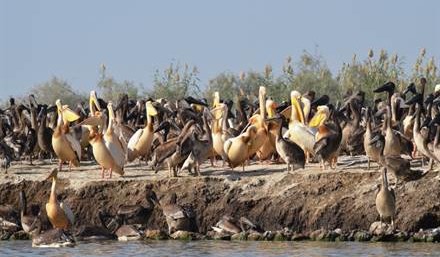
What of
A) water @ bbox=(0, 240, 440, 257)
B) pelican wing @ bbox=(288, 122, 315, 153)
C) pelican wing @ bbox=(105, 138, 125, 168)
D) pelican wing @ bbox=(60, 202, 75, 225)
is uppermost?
pelican wing @ bbox=(288, 122, 315, 153)

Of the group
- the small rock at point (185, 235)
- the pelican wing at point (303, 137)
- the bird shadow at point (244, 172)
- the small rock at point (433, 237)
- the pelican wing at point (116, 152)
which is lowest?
the small rock at point (433, 237)

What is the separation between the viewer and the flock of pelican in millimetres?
23422

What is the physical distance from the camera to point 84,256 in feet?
68.3

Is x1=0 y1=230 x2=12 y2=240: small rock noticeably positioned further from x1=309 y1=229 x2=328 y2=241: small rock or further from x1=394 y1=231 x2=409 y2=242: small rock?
x1=394 y1=231 x2=409 y2=242: small rock

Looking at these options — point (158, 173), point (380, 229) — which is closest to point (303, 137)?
point (158, 173)

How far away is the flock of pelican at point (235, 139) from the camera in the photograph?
76.8 ft

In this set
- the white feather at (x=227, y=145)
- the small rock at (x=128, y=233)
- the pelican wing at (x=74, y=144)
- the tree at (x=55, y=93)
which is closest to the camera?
the small rock at (x=128, y=233)

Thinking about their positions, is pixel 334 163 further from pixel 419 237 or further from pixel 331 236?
pixel 419 237

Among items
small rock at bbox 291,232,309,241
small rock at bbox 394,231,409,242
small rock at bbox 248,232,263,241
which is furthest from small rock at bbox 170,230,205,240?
small rock at bbox 394,231,409,242

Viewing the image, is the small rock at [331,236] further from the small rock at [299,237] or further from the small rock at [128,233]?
the small rock at [128,233]

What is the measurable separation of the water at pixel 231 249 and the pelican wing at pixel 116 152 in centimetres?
263

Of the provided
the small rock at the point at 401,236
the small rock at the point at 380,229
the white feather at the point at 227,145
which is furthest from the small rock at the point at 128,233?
the small rock at the point at 401,236

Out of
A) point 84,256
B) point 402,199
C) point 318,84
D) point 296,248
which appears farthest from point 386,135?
point 318,84

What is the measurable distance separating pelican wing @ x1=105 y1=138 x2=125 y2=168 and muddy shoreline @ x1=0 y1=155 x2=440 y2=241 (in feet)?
0.83
